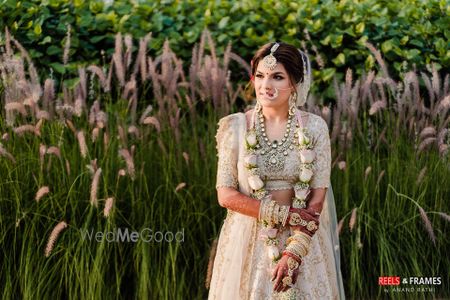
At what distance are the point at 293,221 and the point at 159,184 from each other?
1948mm

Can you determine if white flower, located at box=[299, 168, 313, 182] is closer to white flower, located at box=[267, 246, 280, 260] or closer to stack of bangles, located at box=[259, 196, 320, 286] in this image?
stack of bangles, located at box=[259, 196, 320, 286]

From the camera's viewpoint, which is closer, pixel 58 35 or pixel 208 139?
pixel 208 139

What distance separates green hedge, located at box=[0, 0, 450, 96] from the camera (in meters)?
5.74

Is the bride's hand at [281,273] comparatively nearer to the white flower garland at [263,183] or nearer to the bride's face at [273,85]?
the white flower garland at [263,183]

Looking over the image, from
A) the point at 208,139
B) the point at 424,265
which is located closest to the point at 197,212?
the point at 208,139

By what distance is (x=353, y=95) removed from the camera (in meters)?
5.16

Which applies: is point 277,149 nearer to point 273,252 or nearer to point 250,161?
point 250,161

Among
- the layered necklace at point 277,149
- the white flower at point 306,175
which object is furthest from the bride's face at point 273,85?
the white flower at point 306,175

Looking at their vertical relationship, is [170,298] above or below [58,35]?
A: below

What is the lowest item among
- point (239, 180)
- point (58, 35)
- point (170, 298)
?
point (170, 298)

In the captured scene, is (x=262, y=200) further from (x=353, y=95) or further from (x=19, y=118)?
(x=19, y=118)

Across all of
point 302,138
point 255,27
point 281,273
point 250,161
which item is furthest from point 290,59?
point 255,27

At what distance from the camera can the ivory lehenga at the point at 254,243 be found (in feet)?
11.0

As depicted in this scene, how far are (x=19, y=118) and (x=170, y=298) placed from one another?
1.38 metres
